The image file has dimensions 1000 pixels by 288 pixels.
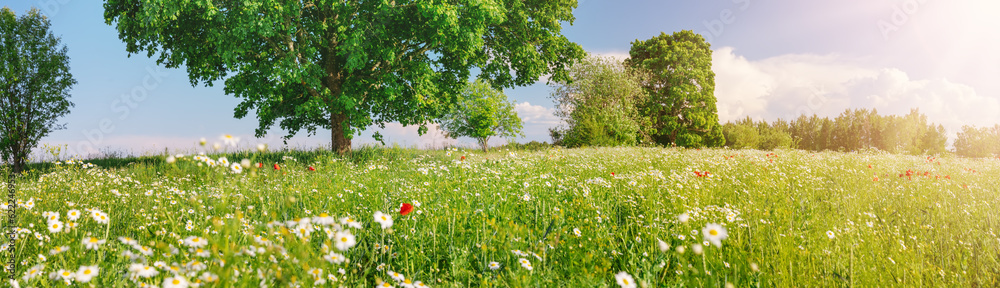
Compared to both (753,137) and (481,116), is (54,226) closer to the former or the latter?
(481,116)

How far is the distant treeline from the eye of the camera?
4162 centimetres

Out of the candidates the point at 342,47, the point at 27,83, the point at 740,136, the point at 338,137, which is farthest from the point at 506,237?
the point at 740,136

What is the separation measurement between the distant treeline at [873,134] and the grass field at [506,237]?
38.8 m

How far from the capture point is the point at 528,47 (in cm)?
1622

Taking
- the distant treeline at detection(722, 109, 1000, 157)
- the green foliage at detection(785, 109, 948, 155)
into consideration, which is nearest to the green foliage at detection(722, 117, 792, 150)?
the distant treeline at detection(722, 109, 1000, 157)

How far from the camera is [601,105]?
1204 inches

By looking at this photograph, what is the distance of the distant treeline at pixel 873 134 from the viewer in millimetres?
41625

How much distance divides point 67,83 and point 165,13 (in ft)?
45.7

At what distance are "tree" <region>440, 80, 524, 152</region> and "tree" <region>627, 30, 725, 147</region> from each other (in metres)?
11.0

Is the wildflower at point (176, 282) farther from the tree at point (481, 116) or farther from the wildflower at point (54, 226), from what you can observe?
the tree at point (481, 116)

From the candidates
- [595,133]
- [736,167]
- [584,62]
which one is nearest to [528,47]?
[736,167]

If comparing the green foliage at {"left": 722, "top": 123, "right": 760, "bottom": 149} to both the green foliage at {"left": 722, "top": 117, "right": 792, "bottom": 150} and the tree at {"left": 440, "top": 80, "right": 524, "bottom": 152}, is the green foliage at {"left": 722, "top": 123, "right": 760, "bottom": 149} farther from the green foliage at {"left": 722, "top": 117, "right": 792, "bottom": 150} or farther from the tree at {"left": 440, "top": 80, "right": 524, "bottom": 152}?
the tree at {"left": 440, "top": 80, "right": 524, "bottom": 152}

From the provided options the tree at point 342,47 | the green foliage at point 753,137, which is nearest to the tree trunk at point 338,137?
the tree at point 342,47

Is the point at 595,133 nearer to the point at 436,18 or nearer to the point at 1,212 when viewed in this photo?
the point at 436,18
